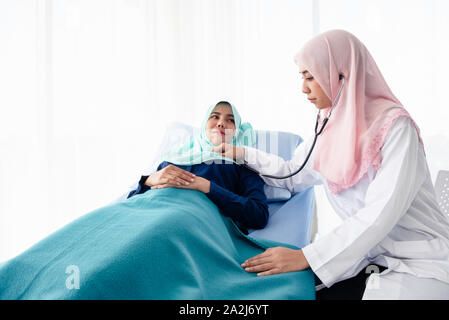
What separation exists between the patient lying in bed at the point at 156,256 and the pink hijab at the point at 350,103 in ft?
1.19

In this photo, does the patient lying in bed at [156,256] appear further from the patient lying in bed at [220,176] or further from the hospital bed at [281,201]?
the hospital bed at [281,201]

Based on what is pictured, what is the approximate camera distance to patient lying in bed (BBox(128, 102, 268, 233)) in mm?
1437

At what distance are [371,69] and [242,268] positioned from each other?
2.57 ft

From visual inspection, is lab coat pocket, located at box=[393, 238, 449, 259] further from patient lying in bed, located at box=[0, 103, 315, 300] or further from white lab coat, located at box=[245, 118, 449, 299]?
patient lying in bed, located at box=[0, 103, 315, 300]

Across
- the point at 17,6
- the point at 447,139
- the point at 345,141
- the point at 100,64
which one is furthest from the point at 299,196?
the point at 17,6

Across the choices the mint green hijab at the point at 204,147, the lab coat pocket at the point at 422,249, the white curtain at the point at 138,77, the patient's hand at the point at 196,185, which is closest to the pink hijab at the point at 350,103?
the lab coat pocket at the point at 422,249

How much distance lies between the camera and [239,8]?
134 inches

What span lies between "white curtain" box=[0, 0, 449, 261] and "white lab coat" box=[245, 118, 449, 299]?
1.71 metres

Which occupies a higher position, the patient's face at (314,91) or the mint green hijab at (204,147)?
the patient's face at (314,91)

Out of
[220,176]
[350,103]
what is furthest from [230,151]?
[350,103]

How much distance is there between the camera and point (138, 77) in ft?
9.40

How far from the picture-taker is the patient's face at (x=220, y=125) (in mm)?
1864

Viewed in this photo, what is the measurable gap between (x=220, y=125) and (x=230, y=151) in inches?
8.3
